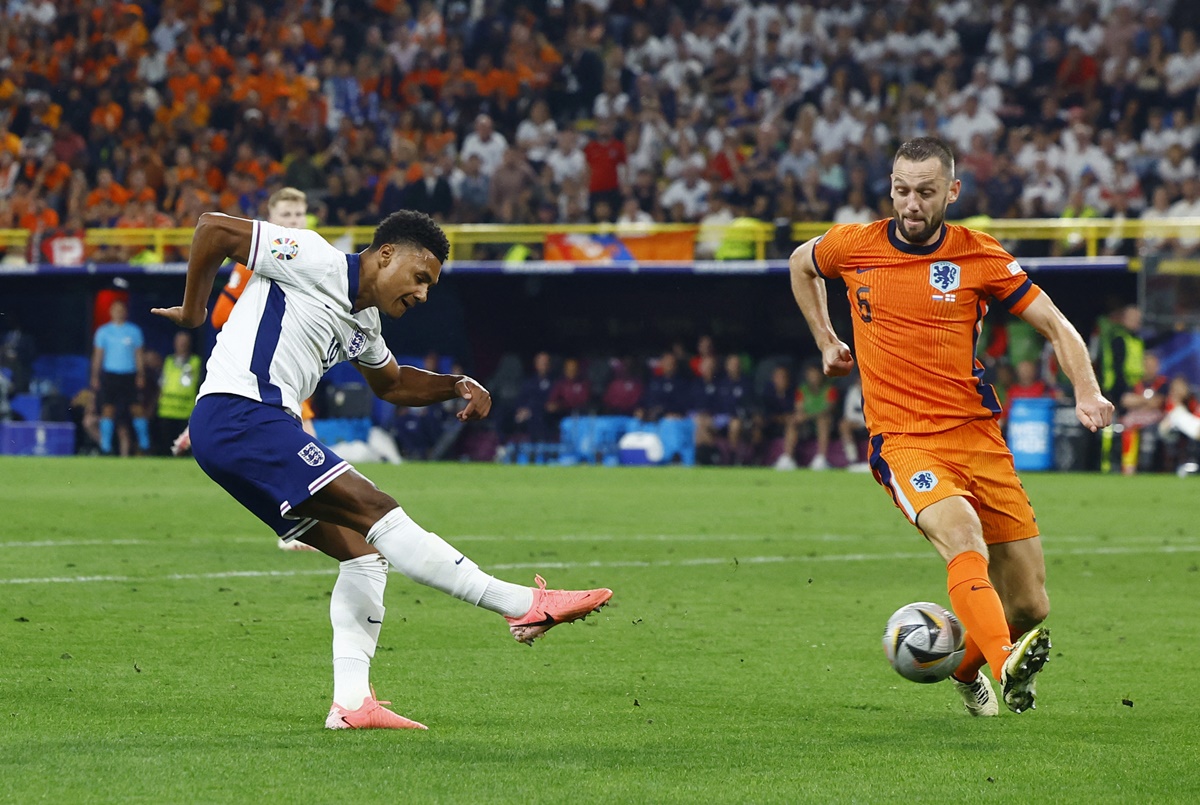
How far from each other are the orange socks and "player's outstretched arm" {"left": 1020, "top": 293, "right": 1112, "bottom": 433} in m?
0.60

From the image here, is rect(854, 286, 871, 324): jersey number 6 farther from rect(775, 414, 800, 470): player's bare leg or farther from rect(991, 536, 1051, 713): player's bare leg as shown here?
rect(775, 414, 800, 470): player's bare leg

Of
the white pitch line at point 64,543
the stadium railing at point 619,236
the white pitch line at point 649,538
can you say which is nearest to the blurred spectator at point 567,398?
the stadium railing at point 619,236

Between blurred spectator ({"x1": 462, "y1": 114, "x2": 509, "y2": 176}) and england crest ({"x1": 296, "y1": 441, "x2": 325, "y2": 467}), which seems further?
blurred spectator ({"x1": 462, "y1": 114, "x2": 509, "y2": 176})

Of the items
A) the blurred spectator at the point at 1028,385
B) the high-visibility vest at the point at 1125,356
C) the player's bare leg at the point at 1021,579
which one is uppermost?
the player's bare leg at the point at 1021,579

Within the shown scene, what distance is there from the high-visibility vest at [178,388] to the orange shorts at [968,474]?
17837 millimetres

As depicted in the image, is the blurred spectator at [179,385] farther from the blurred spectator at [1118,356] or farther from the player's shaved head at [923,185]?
the player's shaved head at [923,185]

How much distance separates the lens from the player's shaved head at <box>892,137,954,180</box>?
242 inches

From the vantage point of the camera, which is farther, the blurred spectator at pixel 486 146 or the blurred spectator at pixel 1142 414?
the blurred spectator at pixel 486 146

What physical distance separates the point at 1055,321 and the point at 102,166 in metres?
24.2

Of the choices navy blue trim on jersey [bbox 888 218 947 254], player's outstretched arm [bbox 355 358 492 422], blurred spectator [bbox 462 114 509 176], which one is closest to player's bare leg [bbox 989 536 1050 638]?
navy blue trim on jersey [bbox 888 218 947 254]

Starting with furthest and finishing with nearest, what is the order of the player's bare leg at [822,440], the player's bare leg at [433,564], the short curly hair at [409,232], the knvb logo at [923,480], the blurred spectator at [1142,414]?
the player's bare leg at [822,440] → the blurred spectator at [1142,414] → the knvb logo at [923,480] → the short curly hair at [409,232] → the player's bare leg at [433,564]

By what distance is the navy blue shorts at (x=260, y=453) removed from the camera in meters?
5.50

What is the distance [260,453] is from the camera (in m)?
5.54

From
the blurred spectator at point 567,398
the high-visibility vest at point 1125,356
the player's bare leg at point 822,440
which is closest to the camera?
the high-visibility vest at point 1125,356
